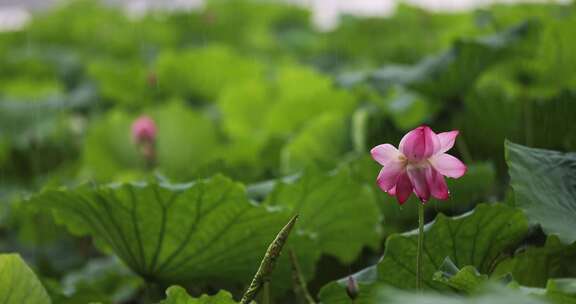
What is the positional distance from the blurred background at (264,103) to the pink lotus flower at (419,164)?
46 centimetres

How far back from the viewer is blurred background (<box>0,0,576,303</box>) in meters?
1.64

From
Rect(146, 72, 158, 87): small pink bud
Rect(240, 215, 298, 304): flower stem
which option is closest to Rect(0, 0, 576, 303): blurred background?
Rect(146, 72, 158, 87): small pink bud

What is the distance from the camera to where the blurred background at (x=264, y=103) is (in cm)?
164

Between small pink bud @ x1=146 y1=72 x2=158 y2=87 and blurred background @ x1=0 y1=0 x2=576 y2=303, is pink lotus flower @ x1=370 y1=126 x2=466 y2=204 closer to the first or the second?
blurred background @ x1=0 y1=0 x2=576 y2=303

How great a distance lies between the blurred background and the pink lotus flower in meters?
0.46

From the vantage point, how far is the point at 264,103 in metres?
2.39

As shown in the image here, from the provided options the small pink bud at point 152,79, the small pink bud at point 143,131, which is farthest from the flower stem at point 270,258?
the small pink bud at point 152,79

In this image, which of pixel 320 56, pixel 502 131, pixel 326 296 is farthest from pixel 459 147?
pixel 320 56

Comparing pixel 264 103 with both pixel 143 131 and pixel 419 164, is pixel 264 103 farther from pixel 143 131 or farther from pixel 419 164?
pixel 419 164

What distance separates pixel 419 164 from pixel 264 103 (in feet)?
4.96

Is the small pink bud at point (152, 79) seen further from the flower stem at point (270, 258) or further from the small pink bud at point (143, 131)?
the flower stem at point (270, 258)

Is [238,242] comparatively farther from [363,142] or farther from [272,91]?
[272,91]

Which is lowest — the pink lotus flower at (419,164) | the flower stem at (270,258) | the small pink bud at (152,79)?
the small pink bud at (152,79)

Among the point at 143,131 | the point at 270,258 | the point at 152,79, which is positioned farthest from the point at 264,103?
the point at 270,258
